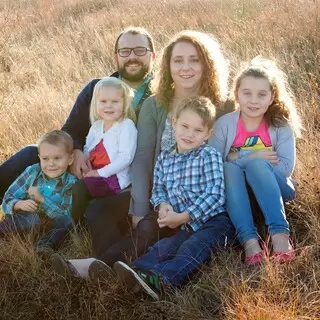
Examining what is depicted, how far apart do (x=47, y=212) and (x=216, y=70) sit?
1582mm

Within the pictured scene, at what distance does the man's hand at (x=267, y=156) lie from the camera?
132 inches

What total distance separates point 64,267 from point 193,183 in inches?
37.4

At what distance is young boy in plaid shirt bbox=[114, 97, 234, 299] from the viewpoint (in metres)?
2.89

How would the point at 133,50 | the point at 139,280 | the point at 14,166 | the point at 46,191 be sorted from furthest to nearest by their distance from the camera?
the point at 133,50, the point at 14,166, the point at 46,191, the point at 139,280

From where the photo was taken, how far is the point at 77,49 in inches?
343

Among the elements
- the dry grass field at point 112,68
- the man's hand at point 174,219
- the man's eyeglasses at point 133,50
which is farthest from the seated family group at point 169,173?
the man's eyeglasses at point 133,50

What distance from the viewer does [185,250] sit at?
2.97 metres

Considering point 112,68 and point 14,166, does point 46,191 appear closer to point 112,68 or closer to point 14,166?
point 14,166

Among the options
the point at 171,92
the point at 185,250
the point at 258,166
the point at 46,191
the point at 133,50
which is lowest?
the point at 185,250

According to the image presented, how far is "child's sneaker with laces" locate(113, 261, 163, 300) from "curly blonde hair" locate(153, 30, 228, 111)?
1.33 meters

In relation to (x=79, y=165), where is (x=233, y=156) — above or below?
below

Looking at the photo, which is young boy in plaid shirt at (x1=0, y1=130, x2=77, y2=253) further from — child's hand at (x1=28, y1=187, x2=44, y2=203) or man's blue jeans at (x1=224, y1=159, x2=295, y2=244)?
man's blue jeans at (x1=224, y1=159, x2=295, y2=244)

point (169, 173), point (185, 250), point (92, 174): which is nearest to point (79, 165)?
point (92, 174)

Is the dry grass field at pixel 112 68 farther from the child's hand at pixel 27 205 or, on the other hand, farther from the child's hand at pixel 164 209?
the child's hand at pixel 164 209
